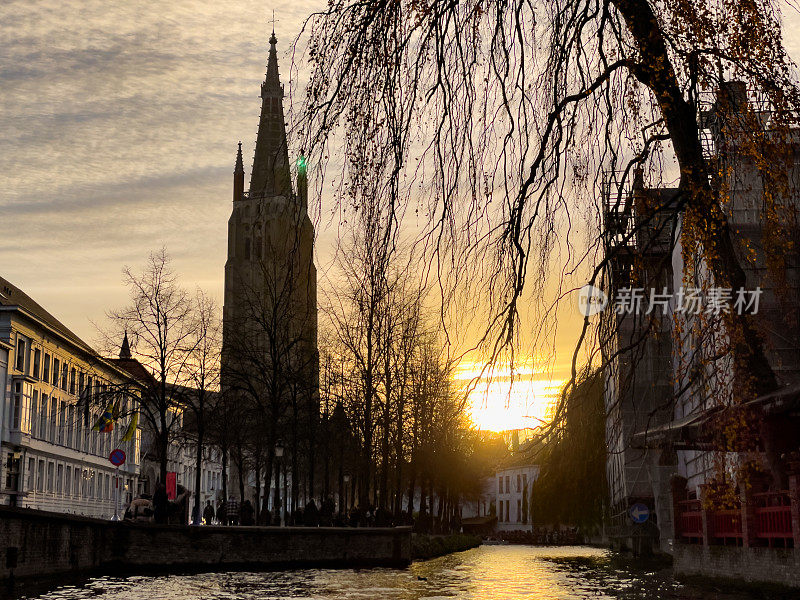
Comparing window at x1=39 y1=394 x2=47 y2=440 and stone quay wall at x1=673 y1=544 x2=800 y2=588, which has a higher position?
window at x1=39 y1=394 x2=47 y2=440

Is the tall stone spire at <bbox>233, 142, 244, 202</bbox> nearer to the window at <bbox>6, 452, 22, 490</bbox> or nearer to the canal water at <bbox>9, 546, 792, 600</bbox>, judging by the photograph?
the window at <bbox>6, 452, 22, 490</bbox>

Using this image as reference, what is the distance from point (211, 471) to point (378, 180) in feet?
378

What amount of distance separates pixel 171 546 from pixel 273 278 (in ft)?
54.8

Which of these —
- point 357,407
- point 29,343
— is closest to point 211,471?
point 29,343

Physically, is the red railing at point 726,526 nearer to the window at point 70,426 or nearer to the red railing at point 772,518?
the red railing at point 772,518

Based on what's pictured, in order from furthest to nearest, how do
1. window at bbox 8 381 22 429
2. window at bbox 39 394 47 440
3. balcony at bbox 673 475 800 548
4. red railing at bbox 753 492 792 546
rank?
window at bbox 39 394 47 440
window at bbox 8 381 22 429
red railing at bbox 753 492 792 546
balcony at bbox 673 475 800 548

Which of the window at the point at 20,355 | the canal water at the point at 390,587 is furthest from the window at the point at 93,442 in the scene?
the canal water at the point at 390,587

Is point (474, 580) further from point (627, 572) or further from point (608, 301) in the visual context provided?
point (608, 301)

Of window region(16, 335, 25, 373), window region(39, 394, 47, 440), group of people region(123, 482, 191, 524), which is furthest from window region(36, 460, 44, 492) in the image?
group of people region(123, 482, 191, 524)

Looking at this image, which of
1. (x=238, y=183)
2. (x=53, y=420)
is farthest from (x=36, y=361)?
(x=238, y=183)

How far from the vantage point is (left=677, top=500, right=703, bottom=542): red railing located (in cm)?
2773

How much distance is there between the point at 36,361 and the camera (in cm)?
6178

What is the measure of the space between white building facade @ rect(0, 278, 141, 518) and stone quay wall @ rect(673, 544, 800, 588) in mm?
27171

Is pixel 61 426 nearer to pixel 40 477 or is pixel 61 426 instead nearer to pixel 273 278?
pixel 40 477
